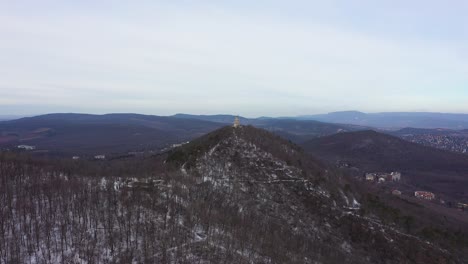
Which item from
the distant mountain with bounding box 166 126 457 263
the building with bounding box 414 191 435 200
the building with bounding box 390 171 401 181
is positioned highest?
the distant mountain with bounding box 166 126 457 263

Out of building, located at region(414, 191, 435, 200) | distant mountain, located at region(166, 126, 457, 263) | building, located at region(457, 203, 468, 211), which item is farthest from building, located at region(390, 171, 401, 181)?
distant mountain, located at region(166, 126, 457, 263)

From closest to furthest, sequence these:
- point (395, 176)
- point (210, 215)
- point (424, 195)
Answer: point (210, 215), point (424, 195), point (395, 176)

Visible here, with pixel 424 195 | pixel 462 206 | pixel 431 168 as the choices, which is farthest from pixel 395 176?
pixel 462 206

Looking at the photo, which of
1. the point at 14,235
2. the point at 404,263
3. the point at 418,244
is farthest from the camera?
the point at 418,244

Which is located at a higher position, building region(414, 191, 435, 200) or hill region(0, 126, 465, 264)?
hill region(0, 126, 465, 264)

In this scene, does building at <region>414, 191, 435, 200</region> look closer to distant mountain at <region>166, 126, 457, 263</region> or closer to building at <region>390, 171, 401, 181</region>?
building at <region>390, 171, 401, 181</region>

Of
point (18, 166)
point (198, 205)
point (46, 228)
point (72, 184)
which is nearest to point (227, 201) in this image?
point (198, 205)

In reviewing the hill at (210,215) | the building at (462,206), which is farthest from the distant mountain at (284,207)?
the building at (462,206)

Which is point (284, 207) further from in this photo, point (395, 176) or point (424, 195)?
point (395, 176)

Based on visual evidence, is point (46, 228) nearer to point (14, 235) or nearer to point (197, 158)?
point (14, 235)

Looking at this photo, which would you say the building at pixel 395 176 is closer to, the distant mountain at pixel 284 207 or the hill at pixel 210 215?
the hill at pixel 210 215

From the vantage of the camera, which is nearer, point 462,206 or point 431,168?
point 462,206
